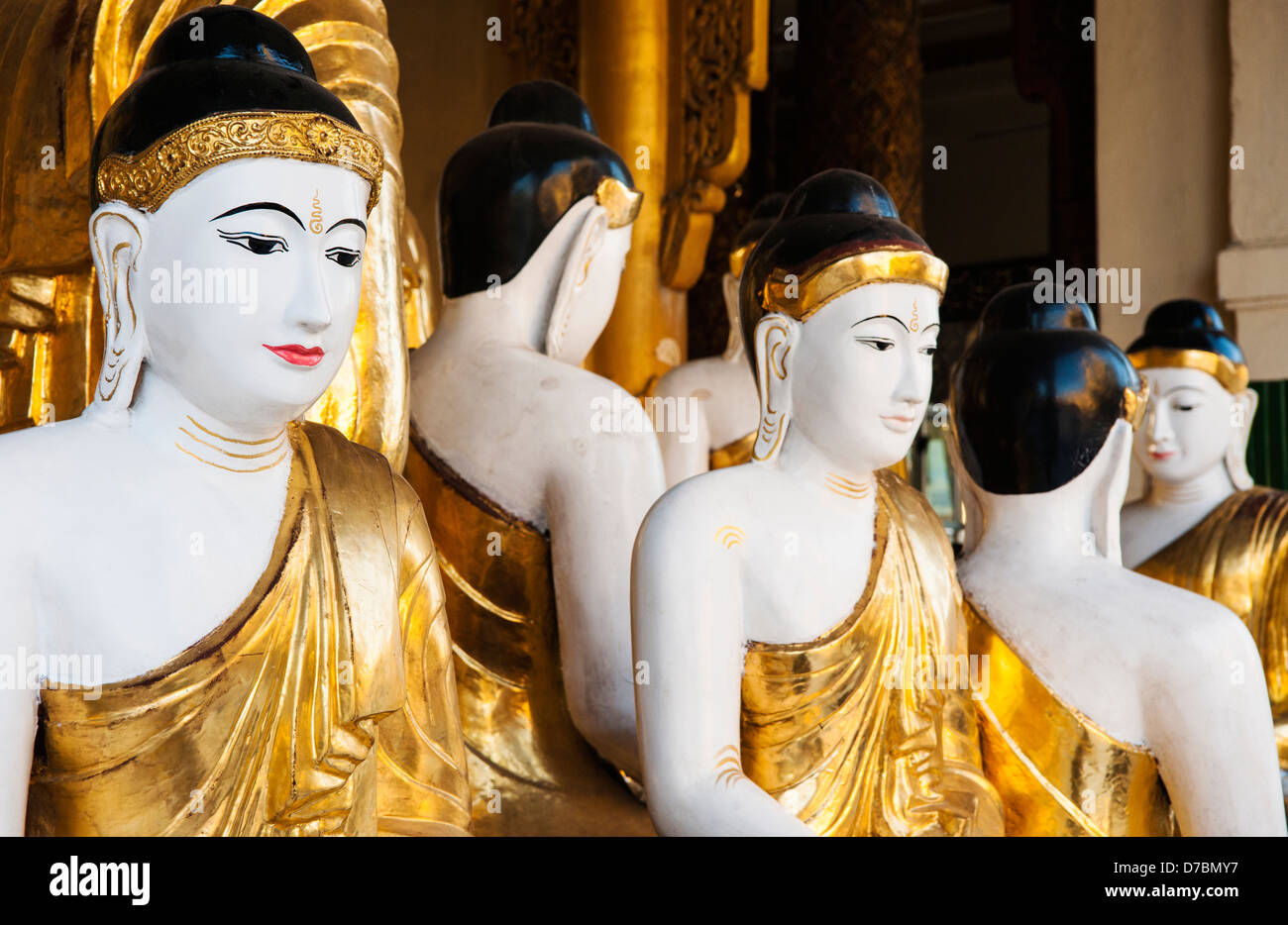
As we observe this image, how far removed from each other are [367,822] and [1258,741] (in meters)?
1.30

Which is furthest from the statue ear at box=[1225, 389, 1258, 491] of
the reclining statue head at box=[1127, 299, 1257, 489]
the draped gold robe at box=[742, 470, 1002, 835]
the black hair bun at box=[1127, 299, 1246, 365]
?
the draped gold robe at box=[742, 470, 1002, 835]

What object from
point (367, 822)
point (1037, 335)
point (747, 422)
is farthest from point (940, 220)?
point (367, 822)

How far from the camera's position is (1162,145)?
5.21 meters

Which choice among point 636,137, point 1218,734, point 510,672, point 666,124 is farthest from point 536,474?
point 666,124

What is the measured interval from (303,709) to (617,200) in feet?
3.66

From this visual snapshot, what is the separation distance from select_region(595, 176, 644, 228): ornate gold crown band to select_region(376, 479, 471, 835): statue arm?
2.49 ft

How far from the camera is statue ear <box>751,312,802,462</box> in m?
1.99

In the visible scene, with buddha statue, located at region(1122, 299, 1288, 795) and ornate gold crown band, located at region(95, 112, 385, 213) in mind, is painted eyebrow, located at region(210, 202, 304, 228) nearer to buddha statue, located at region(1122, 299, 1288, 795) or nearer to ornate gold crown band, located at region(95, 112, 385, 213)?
ornate gold crown band, located at region(95, 112, 385, 213)

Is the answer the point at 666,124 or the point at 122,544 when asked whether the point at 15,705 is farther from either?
the point at 666,124

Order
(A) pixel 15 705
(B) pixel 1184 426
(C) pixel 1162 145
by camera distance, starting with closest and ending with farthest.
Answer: (A) pixel 15 705 → (B) pixel 1184 426 → (C) pixel 1162 145

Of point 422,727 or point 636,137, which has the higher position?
point 636,137

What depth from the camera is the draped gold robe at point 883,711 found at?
193 cm

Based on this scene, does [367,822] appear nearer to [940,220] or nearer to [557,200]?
[557,200]

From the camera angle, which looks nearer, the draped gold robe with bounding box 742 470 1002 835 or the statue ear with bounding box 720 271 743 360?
the draped gold robe with bounding box 742 470 1002 835
